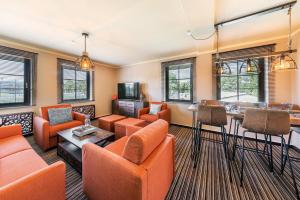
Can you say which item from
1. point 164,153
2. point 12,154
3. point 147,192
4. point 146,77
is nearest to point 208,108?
point 164,153

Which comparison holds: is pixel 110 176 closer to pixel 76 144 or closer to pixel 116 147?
pixel 116 147

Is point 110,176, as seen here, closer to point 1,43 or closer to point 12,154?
point 12,154

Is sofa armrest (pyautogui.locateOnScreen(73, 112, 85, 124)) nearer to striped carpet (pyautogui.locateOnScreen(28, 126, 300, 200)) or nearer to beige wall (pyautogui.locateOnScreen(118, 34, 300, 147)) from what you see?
striped carpet (pyautogui.locateOnScreen(28, 126, 300, 200))

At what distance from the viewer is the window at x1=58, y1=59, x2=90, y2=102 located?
4113 mm

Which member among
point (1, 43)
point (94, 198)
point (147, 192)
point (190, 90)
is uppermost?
point (1, 43)

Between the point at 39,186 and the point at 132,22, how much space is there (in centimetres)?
239

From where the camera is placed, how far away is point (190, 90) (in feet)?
13.3

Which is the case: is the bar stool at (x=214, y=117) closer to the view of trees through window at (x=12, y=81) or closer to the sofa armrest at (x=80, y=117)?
the sofa armrest at (x=80, y=117)

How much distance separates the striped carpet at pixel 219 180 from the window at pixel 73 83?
90.3 inches

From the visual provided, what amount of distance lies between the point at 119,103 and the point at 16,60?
3186 mm

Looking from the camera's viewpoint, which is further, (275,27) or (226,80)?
(226,80)

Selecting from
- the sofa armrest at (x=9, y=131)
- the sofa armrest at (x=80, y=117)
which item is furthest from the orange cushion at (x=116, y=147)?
the sofa armrest at (x=80, y=117)

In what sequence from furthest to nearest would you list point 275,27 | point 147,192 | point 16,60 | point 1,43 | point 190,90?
point 190,90
point 16,60
point 1,43
point 275,27
point 147,192

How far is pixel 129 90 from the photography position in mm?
5301
